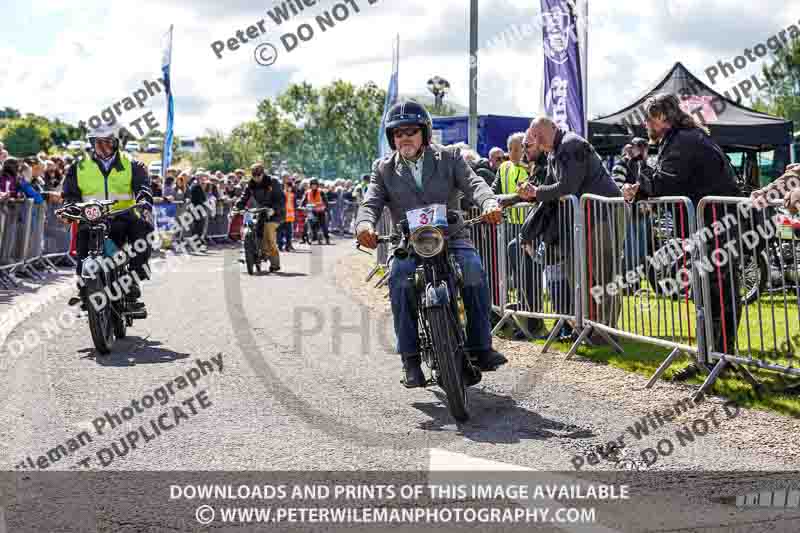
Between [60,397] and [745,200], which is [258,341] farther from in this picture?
[745,200]

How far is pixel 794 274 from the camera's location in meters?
7.12

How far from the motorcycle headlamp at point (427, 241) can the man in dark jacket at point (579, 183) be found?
2.61 metres

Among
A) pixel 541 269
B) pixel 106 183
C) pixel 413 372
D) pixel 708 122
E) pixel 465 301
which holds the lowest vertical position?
pixel 413 372

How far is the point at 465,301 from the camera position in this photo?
22.5 feet

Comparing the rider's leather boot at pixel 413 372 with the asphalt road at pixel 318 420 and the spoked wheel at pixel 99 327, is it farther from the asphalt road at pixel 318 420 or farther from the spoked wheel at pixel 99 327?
the spoked wheel at pixel 99 327

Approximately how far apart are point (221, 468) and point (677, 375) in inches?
143

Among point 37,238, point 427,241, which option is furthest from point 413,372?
point 37,238

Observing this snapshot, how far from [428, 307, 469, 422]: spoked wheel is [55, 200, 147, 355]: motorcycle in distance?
12.7 ft

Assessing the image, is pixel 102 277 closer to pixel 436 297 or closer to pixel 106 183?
pixel 106 183

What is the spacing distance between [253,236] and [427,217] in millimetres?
12857

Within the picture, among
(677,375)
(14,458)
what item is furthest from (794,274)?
(14,458)

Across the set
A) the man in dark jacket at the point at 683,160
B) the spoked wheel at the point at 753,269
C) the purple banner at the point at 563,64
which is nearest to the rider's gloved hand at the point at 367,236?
the man in dark jacket at the point at 683,160

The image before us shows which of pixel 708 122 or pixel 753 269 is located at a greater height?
pixel 708 122

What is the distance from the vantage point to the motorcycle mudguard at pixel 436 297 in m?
6.37
